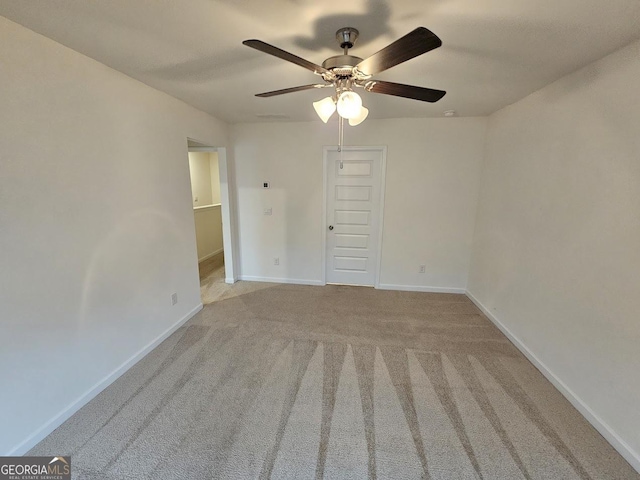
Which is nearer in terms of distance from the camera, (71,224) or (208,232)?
(71,224)

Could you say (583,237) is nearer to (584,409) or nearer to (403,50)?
(584,409)

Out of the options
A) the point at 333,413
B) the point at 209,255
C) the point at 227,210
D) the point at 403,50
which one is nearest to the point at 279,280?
the point at 227,210

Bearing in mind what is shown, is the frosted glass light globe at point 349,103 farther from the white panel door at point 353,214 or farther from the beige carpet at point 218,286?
the beige carpet at point 218,286

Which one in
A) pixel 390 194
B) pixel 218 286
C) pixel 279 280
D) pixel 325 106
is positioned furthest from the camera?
pixel 279 280

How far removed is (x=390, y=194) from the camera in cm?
373

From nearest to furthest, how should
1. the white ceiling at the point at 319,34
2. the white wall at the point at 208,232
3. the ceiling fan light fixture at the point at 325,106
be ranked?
the white ceiling at the point at 319,34 < the ceiling fan light fixture at the point at 325,106 < the white wall at the point at 208,232

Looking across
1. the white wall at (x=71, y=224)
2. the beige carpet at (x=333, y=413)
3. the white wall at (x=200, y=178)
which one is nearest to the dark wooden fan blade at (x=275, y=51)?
the white wall at (x=71, y=224)

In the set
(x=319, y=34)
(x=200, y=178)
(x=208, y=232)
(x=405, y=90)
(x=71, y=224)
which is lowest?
(x=208, y=232)

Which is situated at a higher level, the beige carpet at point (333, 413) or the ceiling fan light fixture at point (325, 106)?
the ceiling fan light fixture at point (325, 106)

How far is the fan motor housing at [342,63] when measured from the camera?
1485mm

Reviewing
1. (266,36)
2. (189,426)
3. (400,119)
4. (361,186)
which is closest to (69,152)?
(266,36)

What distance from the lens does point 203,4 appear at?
129cm

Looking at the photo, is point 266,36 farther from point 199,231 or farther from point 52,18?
point 199,231

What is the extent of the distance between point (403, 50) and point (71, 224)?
2168 millimetres
